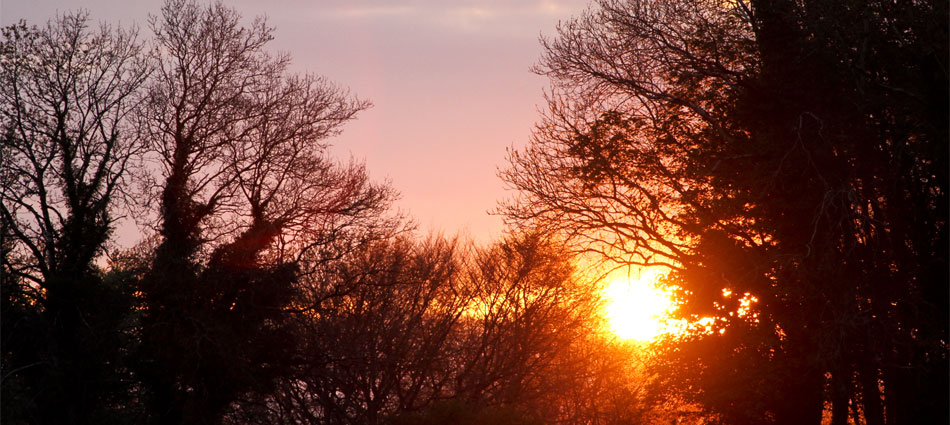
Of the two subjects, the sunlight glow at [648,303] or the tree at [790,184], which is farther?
the sunlight glow at [648,303]

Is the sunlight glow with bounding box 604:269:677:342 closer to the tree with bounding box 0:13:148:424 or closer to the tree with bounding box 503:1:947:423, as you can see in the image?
the tree with bounding box 503:1:947:423

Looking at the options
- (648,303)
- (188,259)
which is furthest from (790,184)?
(188,259)

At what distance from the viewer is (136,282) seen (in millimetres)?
24797

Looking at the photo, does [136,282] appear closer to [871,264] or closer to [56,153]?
[56,153]

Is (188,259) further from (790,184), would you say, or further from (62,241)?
(790,184)

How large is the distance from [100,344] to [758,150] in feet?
58.5

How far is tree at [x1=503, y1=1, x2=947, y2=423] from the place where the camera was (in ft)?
56.8

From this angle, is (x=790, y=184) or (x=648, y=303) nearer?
(x=790, y=184)

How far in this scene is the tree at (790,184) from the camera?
1731 centimetres

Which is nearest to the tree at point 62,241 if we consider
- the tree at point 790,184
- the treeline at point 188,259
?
the treeline at point 188,259

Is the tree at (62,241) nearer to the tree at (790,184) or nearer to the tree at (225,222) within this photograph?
the tree at (225,222)

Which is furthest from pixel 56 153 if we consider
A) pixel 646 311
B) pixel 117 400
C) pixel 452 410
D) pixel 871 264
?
pixel 871 264

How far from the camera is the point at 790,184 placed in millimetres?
18750

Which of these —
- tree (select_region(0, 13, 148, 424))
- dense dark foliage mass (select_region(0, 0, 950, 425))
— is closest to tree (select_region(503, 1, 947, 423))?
dense dark foliage mass (select_region(0, 0, 950, 425))
